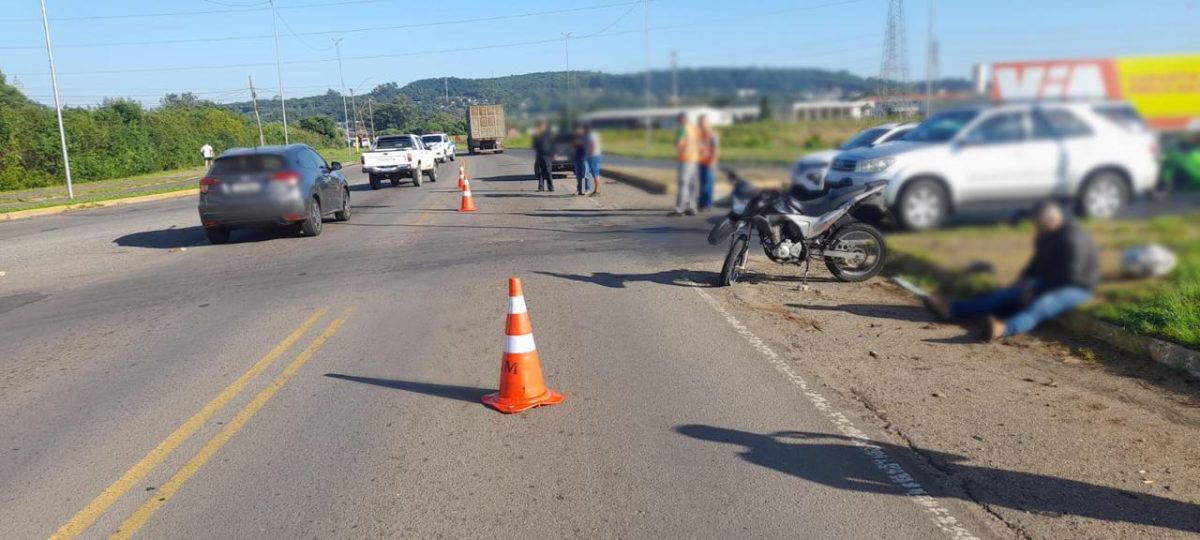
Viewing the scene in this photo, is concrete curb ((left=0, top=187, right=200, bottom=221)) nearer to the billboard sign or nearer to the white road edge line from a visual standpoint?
the white road edge line

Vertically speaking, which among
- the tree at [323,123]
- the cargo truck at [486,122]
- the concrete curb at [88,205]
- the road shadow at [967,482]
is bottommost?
the road shadow at [967,482]

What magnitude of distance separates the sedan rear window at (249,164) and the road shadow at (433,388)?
119 inches

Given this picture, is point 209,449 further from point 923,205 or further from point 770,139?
point 923,205

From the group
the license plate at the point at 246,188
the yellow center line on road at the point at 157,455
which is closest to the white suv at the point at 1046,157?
the yellow center line on road at the point at 157,455

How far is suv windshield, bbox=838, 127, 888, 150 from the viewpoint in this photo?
1.61 m

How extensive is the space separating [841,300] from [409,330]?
5125 mm

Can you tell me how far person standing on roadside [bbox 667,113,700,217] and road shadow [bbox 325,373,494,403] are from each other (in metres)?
5.69

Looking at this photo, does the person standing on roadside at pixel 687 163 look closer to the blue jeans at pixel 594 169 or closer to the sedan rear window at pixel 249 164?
the blue jeans at pixel 594 169

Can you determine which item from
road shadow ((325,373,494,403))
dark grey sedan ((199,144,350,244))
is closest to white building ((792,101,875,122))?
road shadow ((325,373,494,403))

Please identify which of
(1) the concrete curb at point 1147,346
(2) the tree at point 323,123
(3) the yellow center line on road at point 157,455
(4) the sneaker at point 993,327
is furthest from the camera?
(1) the concrete curb at point 1147,346

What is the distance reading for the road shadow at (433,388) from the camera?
738 centimetres

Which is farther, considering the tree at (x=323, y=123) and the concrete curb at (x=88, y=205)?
the concrete curb at (x=88, y=205)

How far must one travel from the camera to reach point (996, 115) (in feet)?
4.07

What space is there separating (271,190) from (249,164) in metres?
2.05
